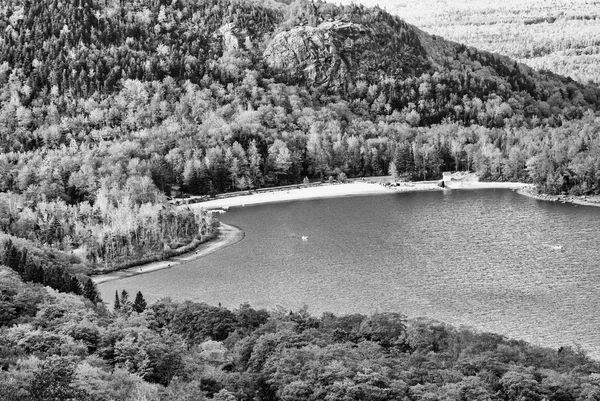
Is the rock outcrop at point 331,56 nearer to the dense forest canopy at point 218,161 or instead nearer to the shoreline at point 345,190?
the dense forest canopy at point 218,161

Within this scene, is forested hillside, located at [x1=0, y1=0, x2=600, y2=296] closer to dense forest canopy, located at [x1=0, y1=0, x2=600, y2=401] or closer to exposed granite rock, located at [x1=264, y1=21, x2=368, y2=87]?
exposed granite rock, located at [x1=264, y1=21, x2=368, y2=87]

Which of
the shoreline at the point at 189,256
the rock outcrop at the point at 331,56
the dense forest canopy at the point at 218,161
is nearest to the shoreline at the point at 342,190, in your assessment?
the dense forest canopy at the point at 218,161

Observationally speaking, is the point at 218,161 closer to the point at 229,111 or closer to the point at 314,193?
the point at 314,193

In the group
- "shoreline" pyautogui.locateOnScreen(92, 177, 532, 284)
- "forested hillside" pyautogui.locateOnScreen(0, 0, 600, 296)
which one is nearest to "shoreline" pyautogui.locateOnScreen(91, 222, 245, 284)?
"forested hillside" pyautogui.locateOnScreen(0, 0, 600, 296)

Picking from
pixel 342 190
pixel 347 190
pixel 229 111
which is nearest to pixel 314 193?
pixel 342 190

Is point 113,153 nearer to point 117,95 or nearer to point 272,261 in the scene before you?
point 117,95

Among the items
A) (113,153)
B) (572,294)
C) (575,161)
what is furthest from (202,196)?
(572,294)
